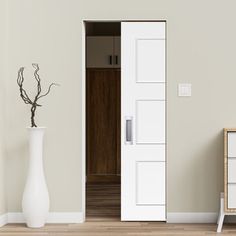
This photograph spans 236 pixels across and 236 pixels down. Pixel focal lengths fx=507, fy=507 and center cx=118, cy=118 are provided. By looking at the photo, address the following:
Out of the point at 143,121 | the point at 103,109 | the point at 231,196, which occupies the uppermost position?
the point at 103,109

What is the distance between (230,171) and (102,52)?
441 centimetres

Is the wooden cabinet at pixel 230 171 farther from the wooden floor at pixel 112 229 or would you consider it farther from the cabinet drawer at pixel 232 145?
the wooden floor at pixel 112 229

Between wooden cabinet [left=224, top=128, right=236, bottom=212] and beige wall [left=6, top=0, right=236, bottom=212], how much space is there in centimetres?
33

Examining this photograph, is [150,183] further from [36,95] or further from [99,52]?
[99,52]

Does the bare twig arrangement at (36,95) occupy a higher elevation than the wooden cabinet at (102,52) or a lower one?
lower

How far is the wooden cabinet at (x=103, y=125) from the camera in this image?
860 centimetres

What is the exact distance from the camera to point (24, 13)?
5.09 meters

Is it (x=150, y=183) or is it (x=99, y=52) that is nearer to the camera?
(x=150, y=183)

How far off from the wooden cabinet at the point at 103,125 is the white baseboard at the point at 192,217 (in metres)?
3.59

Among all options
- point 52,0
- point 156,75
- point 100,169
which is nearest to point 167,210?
point 156,75

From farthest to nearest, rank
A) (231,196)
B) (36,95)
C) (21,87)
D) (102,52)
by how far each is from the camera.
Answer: (102,52)
(36,95)
(21,87)
(231,196)

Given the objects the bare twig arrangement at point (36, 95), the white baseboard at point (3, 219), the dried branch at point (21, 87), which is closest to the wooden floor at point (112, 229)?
the white baseboard at point (3, 219)

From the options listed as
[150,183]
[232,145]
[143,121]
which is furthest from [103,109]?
[232,145]

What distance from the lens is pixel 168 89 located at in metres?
5.07
